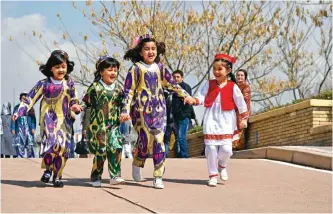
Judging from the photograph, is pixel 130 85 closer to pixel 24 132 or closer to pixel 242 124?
pixel 242 124

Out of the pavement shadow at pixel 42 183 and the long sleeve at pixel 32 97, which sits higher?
the long sleeve at pixel 32 97

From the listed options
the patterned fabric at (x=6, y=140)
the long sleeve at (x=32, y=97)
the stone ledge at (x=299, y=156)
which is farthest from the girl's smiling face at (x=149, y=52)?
the patterned fabric at (x=6, y=140)

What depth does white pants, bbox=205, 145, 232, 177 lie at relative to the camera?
1016 cm

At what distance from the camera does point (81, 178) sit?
10.6m

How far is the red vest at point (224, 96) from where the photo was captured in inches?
406

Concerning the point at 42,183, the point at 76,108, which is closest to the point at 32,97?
the point at 76,108

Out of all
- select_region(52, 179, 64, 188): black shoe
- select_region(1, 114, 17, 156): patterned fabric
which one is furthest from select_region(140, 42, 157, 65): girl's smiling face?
select_region(1, 114, 17, 156): patterned fabric

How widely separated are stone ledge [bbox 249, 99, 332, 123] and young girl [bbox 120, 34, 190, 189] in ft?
24.9

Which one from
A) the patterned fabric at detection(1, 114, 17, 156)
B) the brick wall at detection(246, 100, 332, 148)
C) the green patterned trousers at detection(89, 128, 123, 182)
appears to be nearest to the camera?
the green patterned trousers at detection(89, 128, 123, 182)

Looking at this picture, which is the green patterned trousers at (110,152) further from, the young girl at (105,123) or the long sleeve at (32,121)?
the long sleeve at (32,121)

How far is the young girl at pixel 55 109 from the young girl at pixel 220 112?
1.57 m

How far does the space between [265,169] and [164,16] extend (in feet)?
60.0

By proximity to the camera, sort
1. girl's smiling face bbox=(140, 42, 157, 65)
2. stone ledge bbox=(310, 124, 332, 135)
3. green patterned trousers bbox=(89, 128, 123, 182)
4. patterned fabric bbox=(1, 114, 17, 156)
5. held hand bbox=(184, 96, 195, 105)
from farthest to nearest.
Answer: patterned fabric bbox=(1, 114, 17, 156), stone ledge bbox=(310, 124, 332, 135), held hand bbox=(184, 96, 195, 105), girl's smiling face bbox=(140, 42, 157, 65), green patterned trousers bbox=(89, 128, 123, 182)

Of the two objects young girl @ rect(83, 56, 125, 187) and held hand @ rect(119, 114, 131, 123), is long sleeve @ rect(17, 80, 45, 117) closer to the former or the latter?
young girl @ rect(83, 56, 125, 187)
